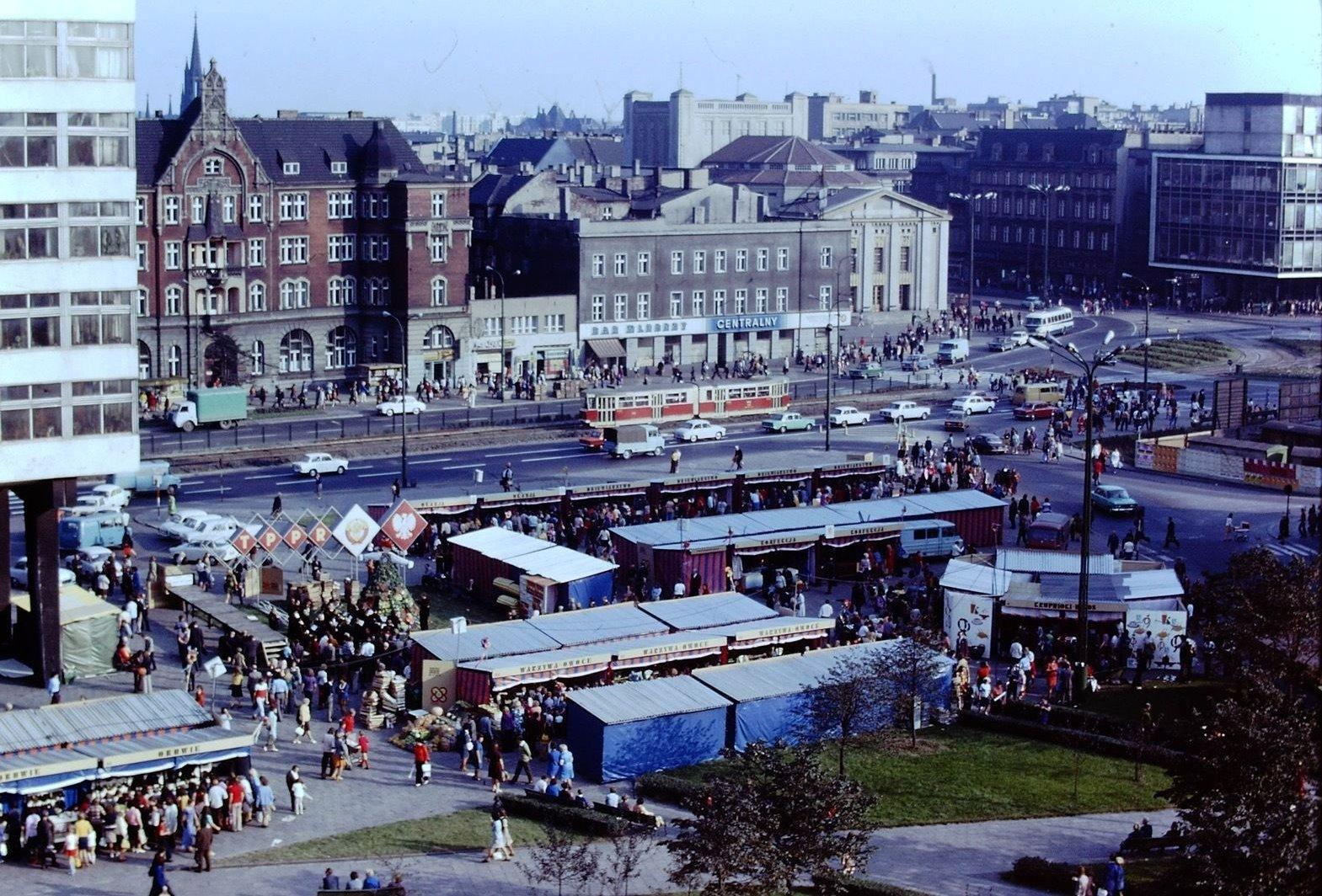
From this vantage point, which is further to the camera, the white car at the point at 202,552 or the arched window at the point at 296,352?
the arched window at the point at 296,352

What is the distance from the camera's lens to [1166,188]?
456 ft

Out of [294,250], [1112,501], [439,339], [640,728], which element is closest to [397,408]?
[439,339]

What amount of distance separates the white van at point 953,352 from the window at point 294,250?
35340 mm

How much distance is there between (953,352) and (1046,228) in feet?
129

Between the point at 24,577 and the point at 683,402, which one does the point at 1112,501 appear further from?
the point at 24,577

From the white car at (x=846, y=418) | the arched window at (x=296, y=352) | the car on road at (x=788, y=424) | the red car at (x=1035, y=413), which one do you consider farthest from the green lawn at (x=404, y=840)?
the arched window at (x=296, y=352)

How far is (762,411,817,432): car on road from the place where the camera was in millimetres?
86875

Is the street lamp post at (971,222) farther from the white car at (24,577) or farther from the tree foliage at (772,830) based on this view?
the tree foliage at (772,830)

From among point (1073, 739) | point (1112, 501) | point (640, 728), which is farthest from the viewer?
point (1112, 501)

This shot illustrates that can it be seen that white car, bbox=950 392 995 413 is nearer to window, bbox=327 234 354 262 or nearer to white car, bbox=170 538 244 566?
window, bbox=327 234 354 262

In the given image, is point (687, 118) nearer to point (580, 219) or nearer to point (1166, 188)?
Answer: point (1166, 188)

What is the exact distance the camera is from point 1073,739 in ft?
142

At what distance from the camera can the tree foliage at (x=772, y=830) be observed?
3123 centimetres

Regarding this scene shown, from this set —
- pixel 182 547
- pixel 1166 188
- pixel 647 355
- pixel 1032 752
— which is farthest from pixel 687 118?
pixel 1032 752
